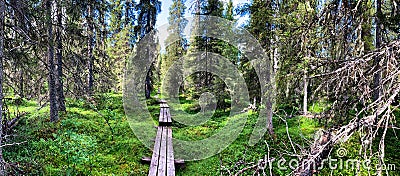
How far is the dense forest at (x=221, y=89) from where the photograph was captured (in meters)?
2.55

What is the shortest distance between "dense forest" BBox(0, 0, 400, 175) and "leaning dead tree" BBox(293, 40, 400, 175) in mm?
16

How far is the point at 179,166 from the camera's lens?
27.7 ft

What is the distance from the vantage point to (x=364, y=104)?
225 cm

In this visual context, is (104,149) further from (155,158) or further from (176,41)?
(176,41)

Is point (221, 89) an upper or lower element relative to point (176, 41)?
lower

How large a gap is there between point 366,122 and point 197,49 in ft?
63.2

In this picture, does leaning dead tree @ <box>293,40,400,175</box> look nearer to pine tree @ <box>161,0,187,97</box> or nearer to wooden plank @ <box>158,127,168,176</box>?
wooden plank @ <box>158,127,168,176</box>

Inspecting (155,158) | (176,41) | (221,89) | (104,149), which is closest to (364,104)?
(155,158)

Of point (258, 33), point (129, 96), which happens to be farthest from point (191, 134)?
point (129, 96)

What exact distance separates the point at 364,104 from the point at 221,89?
15.5m

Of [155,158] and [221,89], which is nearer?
[155,158]

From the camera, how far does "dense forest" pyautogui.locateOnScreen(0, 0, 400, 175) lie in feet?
8.38

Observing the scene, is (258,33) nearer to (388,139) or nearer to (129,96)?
(388,139)

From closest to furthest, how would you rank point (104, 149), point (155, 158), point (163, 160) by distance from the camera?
point (163, 160) < point (155, 158) < point (104, 149)
